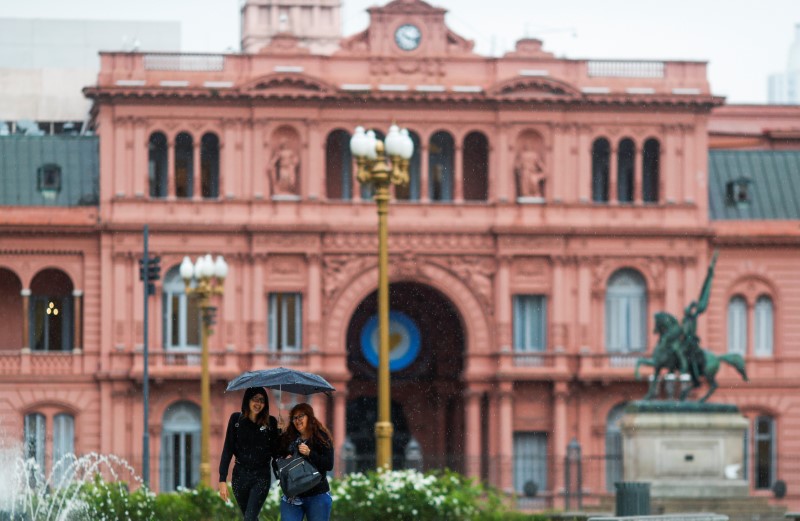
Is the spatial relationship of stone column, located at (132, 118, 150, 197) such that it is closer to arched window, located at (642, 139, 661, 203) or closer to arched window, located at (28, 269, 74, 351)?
arched window, located at (28, 269, 74, 351)

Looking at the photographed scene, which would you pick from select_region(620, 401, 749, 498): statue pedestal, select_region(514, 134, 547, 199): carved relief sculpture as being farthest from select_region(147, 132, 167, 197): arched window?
select_region(620, 401, 749, 498): statue pedestal

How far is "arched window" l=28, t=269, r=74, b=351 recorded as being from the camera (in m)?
76.7

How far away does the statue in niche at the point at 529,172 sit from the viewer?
251 feet

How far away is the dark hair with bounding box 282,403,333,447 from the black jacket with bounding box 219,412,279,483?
273mm

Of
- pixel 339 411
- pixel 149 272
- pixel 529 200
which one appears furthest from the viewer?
pixel 529 200

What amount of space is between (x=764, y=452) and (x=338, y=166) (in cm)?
1742

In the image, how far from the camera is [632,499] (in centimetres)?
4412

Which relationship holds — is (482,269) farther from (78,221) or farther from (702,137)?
(78,221)

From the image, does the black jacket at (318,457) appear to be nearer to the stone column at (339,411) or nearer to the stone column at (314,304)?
the stone column at (339,411)

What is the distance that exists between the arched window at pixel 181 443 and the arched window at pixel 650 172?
16.9m

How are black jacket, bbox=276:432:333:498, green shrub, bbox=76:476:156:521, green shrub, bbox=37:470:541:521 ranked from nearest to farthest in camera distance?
black jacket, bbox=276:432:333:498 → green shrub, bbox=37:470:541:521 → green shrub, bbox=76:476:156:521

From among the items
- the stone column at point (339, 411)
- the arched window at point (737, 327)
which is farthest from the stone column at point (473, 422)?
the arched window at point (737, 327)

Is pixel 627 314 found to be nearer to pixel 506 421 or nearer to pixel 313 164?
pixel 506 421

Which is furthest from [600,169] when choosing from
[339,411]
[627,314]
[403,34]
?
[339,411]
